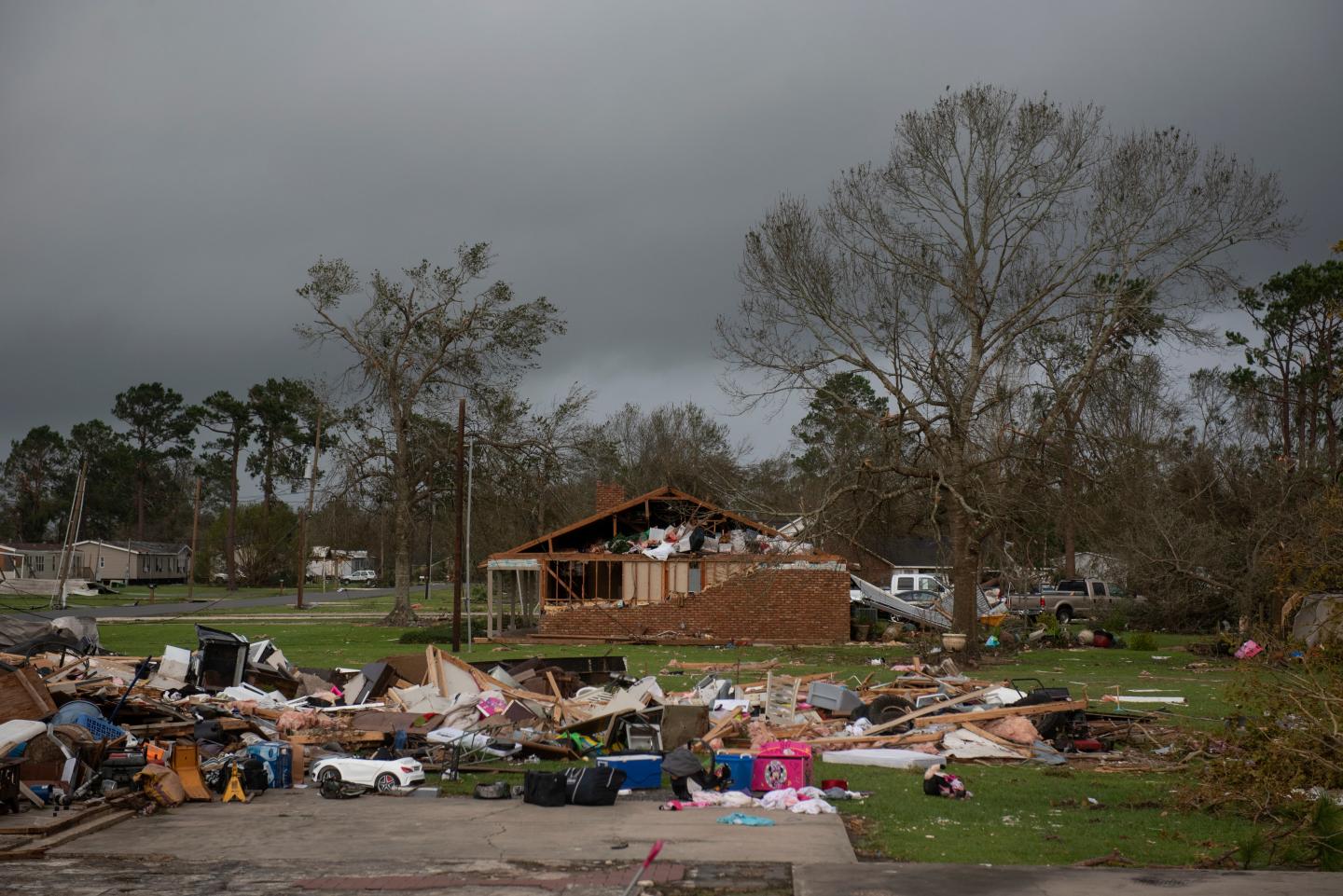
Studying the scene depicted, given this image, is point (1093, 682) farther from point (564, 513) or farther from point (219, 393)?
point (219, 393)

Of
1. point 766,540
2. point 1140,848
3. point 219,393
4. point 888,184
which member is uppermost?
point 219,393

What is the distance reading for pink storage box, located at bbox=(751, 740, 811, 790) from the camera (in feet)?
→ 40.3

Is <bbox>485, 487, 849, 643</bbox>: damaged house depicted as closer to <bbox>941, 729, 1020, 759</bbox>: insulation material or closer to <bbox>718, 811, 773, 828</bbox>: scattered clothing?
<bbox>941, 729, 1020, 759</bbox>: insulation material

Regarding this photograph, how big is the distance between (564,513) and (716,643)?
22.7 m

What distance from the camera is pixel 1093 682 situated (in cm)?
2431

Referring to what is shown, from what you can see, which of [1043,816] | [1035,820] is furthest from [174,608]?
[1035,820]

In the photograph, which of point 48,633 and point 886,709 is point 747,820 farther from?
point 48,633

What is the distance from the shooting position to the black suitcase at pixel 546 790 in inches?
466

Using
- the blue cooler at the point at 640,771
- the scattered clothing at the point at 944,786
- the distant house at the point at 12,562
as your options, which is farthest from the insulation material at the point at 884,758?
the distant house at the point at 12,562

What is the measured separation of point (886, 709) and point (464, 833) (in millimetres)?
8031

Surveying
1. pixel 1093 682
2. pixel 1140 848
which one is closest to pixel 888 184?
pixel 1093 682

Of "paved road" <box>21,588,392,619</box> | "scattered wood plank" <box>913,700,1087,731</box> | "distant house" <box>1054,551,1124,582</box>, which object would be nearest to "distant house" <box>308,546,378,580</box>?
"paved road" <box>21,588,392,619</box>

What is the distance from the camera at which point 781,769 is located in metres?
12.3

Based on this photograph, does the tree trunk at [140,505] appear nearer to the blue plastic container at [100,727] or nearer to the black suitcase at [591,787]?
the blue plastic container at [100,727]
